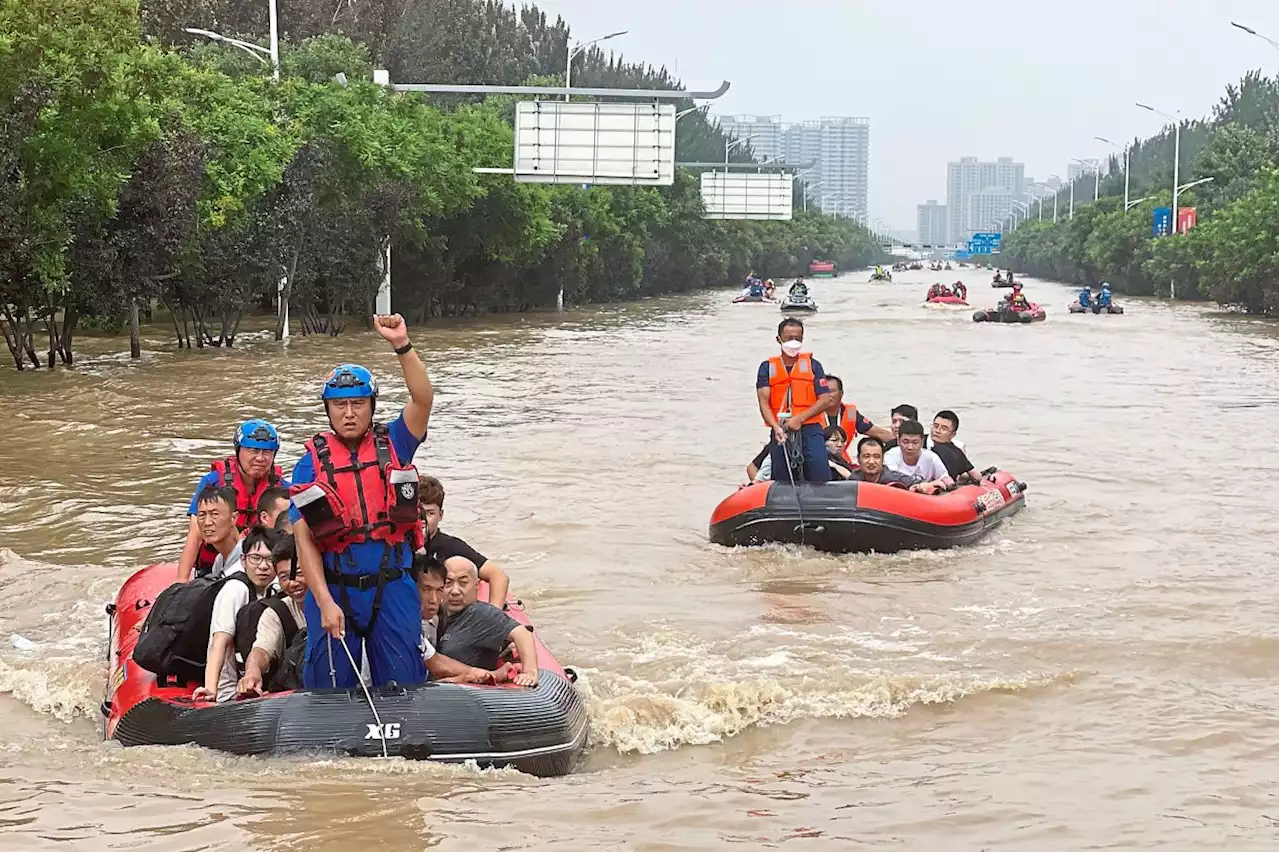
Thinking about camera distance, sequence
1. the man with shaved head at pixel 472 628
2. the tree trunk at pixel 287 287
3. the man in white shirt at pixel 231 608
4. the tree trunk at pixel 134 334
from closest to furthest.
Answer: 1. the man in white shirt at pixel 231 608
2. the man with shaved head at pixel 472 628
3. the tree trunk at pixel 134 334
4. the tree trunk at pixel 287 287

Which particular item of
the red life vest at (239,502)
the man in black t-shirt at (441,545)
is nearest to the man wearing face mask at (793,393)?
the man in black t-shirt at (441,545)

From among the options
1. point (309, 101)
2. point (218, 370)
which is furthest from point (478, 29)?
point (218, 370)

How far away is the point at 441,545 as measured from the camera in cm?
860

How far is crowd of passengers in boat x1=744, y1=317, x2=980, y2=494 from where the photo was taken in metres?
12.9

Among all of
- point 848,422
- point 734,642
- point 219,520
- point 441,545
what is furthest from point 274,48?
point 441,545

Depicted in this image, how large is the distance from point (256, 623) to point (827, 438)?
21.9 ft

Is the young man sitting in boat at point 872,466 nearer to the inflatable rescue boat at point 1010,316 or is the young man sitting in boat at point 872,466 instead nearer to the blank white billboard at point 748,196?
the inflatable rescue boat at point 1010,316

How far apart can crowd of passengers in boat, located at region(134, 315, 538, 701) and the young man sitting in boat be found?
17.8 feet

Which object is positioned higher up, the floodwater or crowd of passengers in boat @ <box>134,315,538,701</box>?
crowd of passengers in boat @ <box>134,315,538,701</box>

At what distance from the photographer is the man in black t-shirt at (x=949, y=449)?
14531mm

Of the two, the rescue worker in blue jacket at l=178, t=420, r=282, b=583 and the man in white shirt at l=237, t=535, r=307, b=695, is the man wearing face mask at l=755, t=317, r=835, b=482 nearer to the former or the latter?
the rescue worker in blue jacket at l=178, t=420, r=282, b=583

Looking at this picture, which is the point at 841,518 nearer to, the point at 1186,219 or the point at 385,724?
the point at 385,724

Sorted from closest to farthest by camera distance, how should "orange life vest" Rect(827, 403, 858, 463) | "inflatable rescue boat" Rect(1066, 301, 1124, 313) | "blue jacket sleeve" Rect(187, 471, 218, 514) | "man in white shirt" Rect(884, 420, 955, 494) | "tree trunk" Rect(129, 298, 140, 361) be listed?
"blue jacket sleeve" Rect(187, 471, 218, 514), "man in white shirt" Rect(884, 420, 955, 494), "orange life vest" Rect(827, 403, 858, 463), "tree trunk" Rect(129, 298, 140, 361), "inflatable rescue boat" Rect(1066, 301, 1124, 313)

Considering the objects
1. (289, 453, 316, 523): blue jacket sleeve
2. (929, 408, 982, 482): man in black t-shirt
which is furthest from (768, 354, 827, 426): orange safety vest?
(289, 453, 316, 523): blue jacket sleeve
